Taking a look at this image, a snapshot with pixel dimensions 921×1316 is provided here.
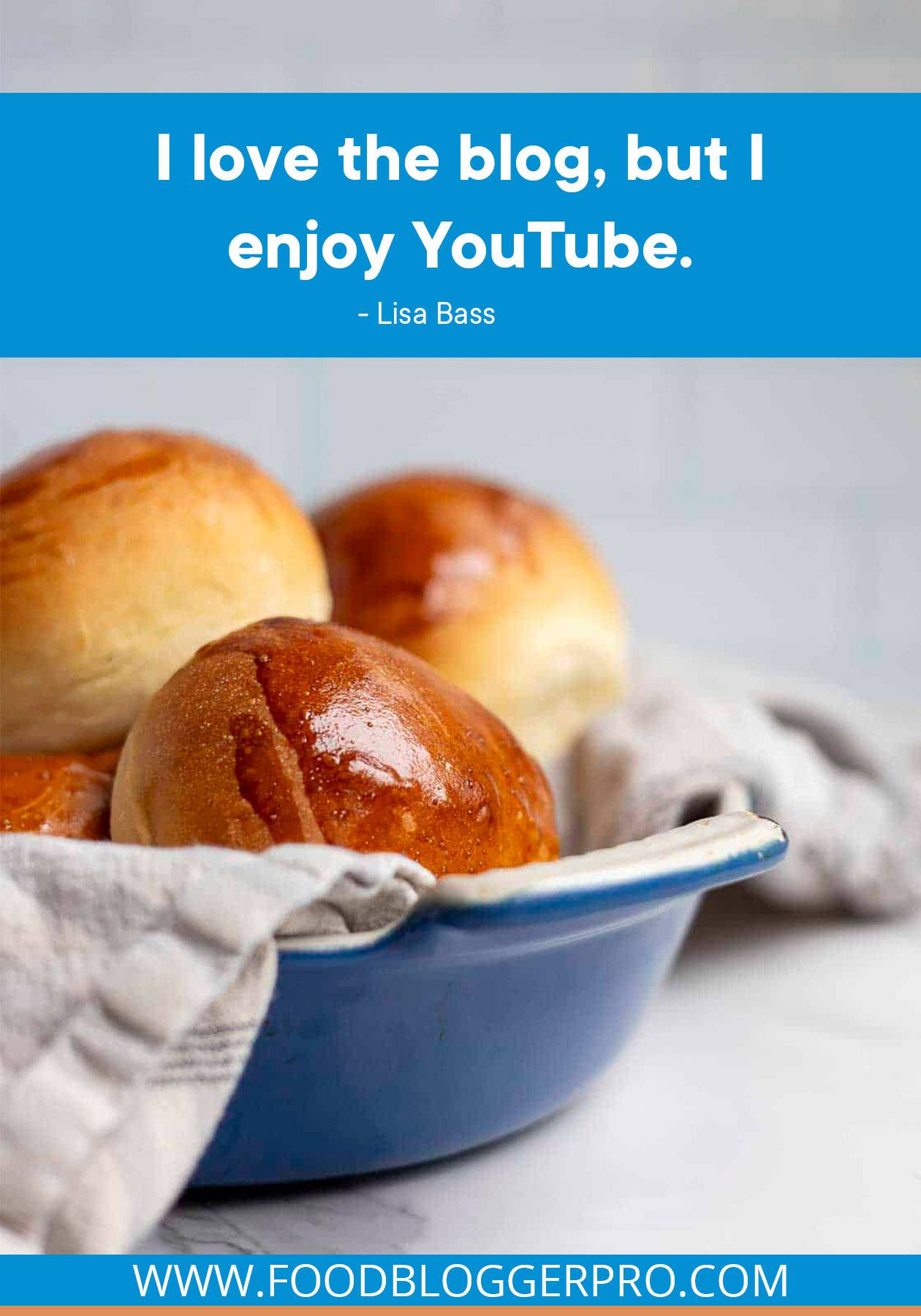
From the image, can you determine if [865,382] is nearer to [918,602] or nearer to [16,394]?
[918,602]

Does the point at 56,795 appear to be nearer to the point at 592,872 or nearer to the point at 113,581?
the point at 113,581

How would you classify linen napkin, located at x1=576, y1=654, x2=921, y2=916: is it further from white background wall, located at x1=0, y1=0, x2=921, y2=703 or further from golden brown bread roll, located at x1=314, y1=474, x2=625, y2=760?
white background wall, located at x1=0, y1=0, x2=921, y2=703

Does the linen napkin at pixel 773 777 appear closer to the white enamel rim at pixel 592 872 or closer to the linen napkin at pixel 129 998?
the white enamel rim at pixel 592 872

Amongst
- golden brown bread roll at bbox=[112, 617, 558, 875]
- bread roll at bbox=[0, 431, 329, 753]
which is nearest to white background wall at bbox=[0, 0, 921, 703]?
bread roll at bbox=[0, 431, 329, 753]

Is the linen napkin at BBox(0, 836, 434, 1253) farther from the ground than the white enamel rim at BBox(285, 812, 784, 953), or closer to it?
closer to it

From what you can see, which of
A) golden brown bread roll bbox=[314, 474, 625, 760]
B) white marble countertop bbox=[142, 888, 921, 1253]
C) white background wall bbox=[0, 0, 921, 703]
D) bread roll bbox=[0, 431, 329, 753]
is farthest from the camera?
white background wall bbox=[0, 0, 921, 703]

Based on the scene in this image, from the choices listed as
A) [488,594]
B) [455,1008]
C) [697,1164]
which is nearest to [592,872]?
[455,1008]

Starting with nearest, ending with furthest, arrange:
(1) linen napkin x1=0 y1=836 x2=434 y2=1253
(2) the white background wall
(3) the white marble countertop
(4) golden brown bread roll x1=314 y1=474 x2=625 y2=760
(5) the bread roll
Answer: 1. (1) linen napkin x1=0 y1=836 x2=434 y2=1253
2. (3) the white marble countertop
3. (5) the bread roll
4. (4) golden brown bread roll x1=314 y1=474 x2=625 y2=760
5. (2) the white background wall
